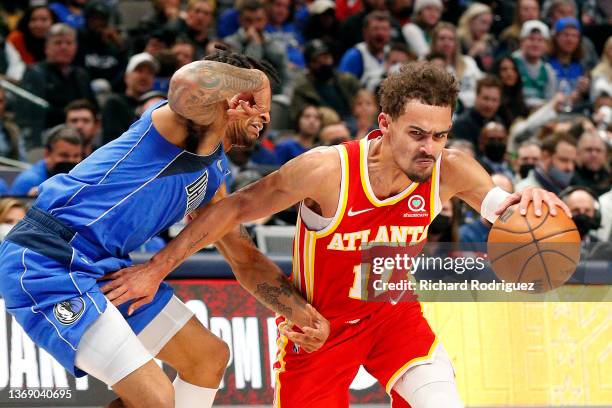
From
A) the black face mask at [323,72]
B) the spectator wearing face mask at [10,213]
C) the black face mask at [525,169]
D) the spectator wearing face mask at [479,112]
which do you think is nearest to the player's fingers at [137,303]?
the spectator wearing face mask at [10,213]

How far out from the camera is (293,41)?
489 inches

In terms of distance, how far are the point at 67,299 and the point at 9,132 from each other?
18.1 ft

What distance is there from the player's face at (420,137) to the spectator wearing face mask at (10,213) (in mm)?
3454

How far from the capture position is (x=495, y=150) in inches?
405

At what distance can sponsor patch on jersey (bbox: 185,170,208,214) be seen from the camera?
15.4ft

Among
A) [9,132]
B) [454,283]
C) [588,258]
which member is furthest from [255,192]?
[9,132]

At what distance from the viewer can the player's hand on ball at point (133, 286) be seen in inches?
181

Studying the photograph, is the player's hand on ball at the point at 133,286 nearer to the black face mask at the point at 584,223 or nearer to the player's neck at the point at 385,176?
the player's neck at the point at 385,176

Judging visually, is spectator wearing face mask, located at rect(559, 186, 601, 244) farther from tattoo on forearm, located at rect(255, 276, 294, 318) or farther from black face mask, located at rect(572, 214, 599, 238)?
tattoo on forearm, located at rect(255, 276, 294, 318)

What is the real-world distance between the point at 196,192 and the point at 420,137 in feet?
3.41

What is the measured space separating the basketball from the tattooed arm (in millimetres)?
1308

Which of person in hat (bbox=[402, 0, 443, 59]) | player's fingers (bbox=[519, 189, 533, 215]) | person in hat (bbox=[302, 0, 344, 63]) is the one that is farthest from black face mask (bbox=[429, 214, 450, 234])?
person in hat (bbox=[302, 0, 344, 63])

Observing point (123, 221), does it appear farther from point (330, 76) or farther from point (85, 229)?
point (330, 76)

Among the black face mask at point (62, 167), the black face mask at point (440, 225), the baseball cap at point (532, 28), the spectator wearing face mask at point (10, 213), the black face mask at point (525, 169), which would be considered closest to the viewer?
the spectator wearing face mask at point (10, 213)
